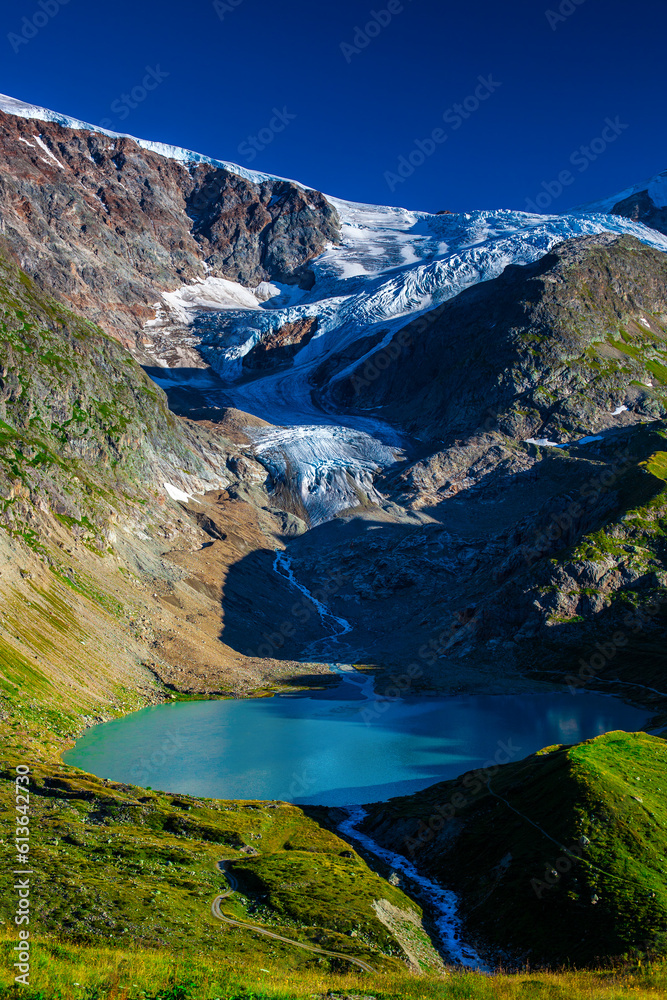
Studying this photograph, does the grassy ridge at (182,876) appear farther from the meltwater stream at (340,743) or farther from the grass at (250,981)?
the meltwater stream at (340,743)

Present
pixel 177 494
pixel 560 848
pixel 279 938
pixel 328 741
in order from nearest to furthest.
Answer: pixel 279 938
pixel 560 848
pixel 328 741
pixel 177 494

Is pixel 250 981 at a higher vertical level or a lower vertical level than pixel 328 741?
higher

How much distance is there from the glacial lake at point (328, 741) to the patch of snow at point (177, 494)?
62.8 metres

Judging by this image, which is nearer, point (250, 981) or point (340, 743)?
point (250, 981)

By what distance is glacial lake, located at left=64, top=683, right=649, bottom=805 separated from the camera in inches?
2277

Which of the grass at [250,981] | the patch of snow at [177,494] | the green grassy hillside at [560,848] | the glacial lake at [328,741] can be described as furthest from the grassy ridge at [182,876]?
the patch of snow at [177,494]

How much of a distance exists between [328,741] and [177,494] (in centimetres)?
8480

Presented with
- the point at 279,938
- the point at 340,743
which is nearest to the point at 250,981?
the point at 279,938

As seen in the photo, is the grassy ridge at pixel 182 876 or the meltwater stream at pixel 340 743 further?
the meltwater stream at pixel 340 743

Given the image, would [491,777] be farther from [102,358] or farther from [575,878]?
[102,358]

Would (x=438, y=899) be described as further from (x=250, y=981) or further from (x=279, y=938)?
(x=250, y=981)

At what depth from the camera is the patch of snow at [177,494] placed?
14425 centimetres

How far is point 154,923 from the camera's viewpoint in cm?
2469

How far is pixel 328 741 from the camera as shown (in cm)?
7269
